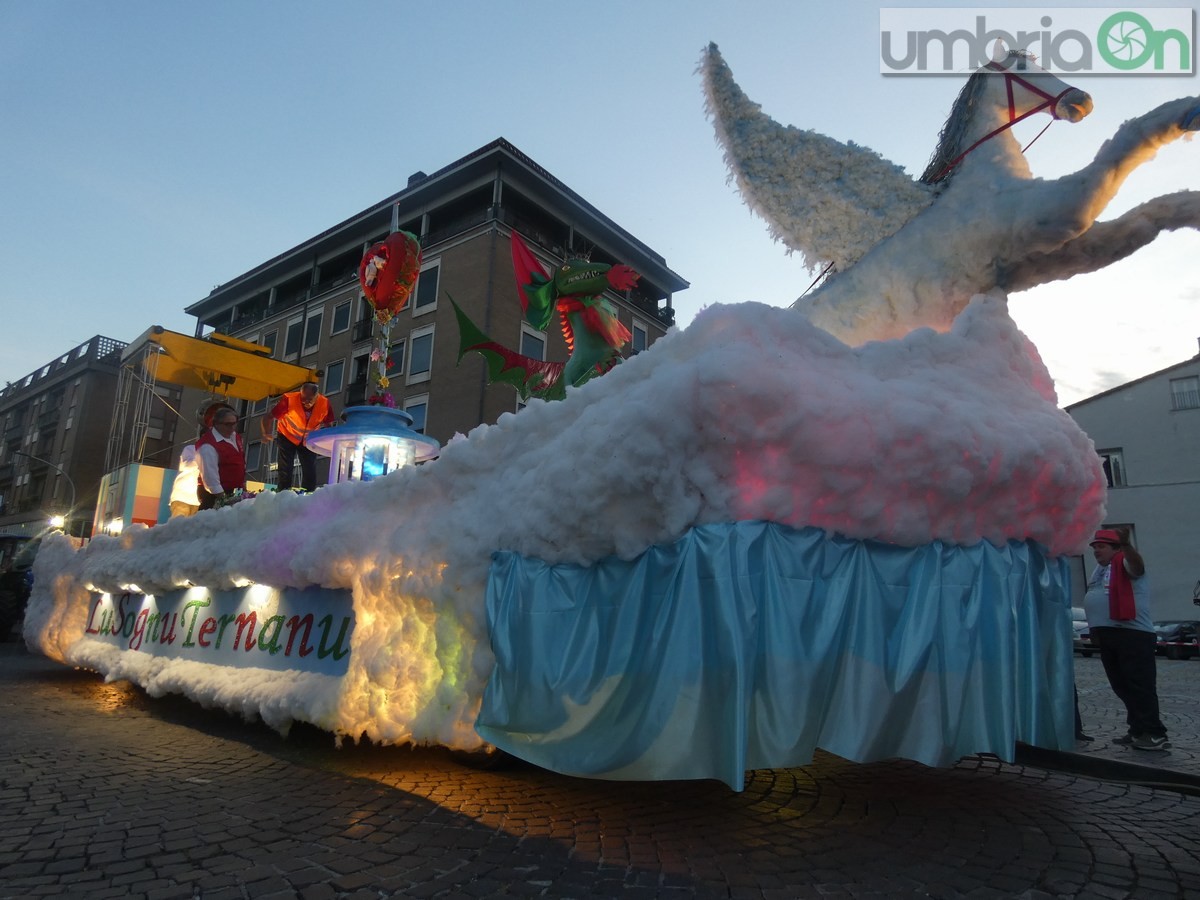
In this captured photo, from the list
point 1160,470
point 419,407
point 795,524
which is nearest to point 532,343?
point 419,407

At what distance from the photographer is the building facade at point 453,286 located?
2289 centimetres

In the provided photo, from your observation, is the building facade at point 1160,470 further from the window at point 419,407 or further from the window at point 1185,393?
the window at point 419,407

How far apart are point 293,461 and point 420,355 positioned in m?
17.4

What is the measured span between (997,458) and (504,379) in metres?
5.24

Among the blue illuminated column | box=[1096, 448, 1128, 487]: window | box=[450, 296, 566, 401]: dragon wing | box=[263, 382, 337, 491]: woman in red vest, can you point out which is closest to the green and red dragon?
box=[450, 296, 566, 401]: dragon wing

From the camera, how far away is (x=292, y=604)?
4.39m

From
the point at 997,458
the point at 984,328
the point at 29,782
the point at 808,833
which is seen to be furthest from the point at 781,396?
the point at 29,782

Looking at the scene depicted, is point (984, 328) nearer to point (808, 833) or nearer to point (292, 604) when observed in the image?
point (808, 833)

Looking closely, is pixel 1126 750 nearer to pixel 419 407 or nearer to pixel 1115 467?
pixel 419 407

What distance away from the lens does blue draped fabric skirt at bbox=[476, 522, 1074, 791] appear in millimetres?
2383

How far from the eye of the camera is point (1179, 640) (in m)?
15.2

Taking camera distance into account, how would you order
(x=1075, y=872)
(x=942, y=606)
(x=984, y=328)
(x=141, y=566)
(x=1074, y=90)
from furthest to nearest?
(x=141, y=566) < (x=1074, y=90) < (x=984, y=328) < (x=942, y=606) < (x=1075, y=872)

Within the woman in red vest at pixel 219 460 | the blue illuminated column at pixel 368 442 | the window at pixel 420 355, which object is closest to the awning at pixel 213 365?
the woman in red vest at pixel 219 460

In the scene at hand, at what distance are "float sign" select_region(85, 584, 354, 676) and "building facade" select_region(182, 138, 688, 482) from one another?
584 inches
